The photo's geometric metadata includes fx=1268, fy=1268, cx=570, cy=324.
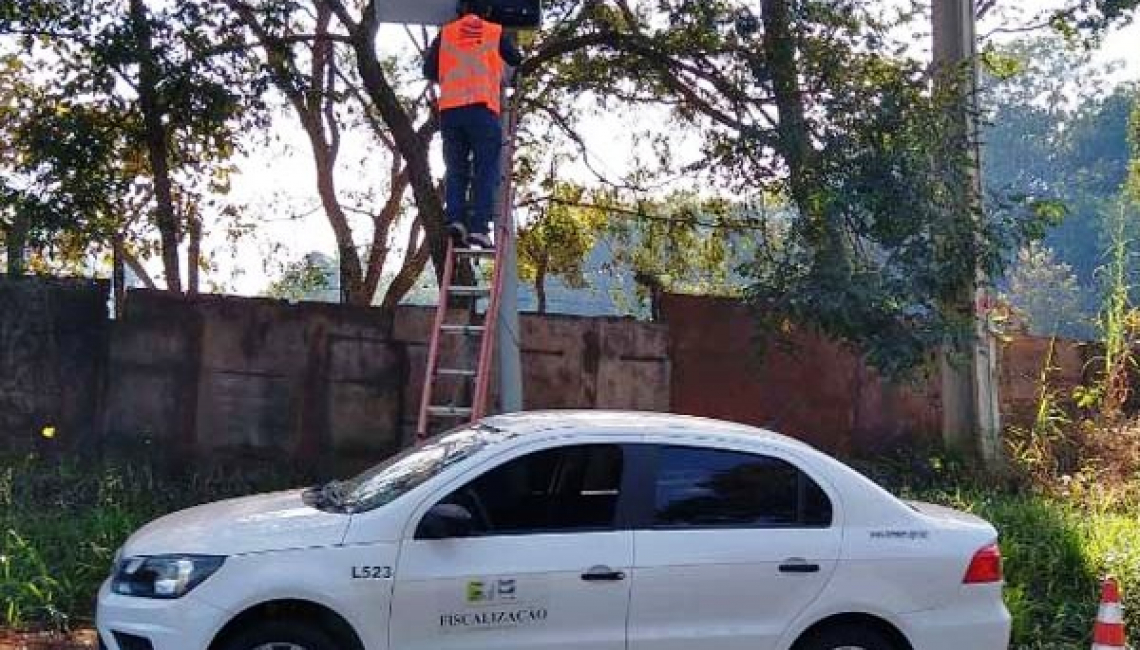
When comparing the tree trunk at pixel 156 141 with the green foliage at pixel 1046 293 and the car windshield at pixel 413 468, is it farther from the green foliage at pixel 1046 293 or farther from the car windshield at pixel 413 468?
the green foliage at pixel 1046 293

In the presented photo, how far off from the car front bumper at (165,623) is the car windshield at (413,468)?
808 millimetres

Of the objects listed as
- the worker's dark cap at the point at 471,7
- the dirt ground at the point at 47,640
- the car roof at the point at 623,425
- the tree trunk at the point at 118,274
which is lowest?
the dirt ground at the point at 47,640

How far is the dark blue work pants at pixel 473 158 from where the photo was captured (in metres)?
8.80

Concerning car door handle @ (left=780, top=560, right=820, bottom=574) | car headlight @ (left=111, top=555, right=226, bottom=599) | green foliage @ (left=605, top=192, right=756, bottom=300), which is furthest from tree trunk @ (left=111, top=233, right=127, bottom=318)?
car door handle @ (left=780, top=560, right=820, bottom=574)

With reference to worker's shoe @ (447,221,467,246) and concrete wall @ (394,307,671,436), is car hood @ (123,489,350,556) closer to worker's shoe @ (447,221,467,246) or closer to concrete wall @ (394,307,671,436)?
worker's shoe @ (447,221,467,246)

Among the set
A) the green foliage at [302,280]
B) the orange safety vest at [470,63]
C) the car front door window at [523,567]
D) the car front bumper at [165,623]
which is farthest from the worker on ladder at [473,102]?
the green foliage at [302,280]

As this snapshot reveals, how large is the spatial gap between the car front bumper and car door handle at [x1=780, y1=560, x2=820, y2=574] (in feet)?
8.06

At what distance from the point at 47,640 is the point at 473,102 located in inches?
171

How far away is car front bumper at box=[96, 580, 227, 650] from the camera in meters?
5.18

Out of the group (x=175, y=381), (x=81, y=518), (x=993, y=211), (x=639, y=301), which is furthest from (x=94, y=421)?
(x=993, y=211)

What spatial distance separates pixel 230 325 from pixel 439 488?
5.68 m

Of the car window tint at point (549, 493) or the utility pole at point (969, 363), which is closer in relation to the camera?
the car window tint at point (549, 493)

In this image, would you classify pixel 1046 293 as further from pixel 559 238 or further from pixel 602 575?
pixel 602 575

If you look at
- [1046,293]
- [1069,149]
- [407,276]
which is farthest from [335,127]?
[1069,149]
